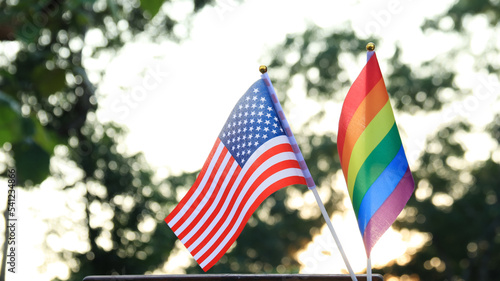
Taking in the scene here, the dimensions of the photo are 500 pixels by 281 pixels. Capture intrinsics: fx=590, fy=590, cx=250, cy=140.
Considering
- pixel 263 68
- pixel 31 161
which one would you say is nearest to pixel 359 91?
pixel 263 68

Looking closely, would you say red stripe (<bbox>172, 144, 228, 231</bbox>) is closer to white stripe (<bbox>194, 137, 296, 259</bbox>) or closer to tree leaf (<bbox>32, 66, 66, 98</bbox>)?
white stripe (<bbox>194, 137, 296, 259</bbox>)

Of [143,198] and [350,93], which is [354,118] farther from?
→ [143,198]

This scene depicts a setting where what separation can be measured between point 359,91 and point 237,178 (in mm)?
932

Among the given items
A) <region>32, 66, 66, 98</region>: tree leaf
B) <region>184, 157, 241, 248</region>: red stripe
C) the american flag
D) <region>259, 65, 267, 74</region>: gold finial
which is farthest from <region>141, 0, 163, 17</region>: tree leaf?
<region>184, 157, 241, 248</region>: red stripe

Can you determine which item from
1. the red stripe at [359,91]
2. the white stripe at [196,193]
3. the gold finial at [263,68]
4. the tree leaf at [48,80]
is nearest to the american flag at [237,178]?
the white stripe at [196,193]

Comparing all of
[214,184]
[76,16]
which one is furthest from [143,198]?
[76,16]

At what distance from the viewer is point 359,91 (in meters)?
3.46

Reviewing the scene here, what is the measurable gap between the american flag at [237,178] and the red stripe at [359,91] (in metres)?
0.35

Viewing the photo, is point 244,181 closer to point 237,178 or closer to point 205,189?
point 237,178

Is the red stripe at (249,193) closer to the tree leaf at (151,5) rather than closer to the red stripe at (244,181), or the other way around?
the red stripe at (244,181)

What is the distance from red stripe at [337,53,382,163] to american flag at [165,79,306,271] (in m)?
0.35

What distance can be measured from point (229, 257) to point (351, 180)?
2885 centimetres

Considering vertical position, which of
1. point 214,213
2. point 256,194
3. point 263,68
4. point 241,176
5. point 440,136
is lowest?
point 440,136

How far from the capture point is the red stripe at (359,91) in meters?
3.39
